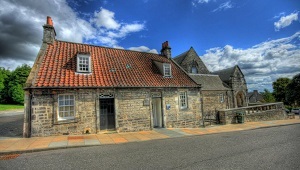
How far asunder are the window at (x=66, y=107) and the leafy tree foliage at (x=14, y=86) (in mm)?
41931

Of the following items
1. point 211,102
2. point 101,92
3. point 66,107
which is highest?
point 101,92

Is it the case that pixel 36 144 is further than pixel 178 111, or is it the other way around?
pixel 178 111

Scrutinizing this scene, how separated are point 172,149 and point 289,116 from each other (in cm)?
2271

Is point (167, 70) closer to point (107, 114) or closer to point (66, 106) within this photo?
point (107, 114)

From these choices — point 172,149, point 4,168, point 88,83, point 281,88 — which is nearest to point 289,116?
point 172,149

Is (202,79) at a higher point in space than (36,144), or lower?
higher

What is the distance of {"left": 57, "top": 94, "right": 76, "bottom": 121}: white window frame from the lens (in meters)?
10.4

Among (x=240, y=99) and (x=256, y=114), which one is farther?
(x=240, y=99)

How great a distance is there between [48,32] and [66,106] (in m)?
6.31

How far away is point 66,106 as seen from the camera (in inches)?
418

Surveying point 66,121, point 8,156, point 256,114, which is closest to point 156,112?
point 66,121

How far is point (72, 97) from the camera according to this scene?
10836 mm

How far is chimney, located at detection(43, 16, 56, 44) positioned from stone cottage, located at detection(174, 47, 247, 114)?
20198 millimetres

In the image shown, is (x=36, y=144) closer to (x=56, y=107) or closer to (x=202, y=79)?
(x=56, y=107)
